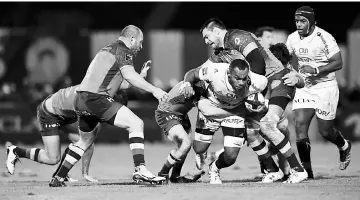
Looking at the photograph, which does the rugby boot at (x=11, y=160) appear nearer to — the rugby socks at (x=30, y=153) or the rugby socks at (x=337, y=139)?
the rugby socks at (x=30, y=153)

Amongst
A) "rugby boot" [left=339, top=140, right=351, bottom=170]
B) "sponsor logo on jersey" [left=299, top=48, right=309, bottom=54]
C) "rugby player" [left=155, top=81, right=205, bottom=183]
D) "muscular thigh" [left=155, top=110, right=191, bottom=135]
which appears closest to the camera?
"rugby player" [left=155, top=81, right=205, bottom=183]

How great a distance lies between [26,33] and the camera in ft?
78.4

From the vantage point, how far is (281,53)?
13961 millimetres

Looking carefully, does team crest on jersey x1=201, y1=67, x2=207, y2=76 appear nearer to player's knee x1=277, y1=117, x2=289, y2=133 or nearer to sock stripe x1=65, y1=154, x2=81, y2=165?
player's knee x1=277, y1=117, x2=289, y2=133

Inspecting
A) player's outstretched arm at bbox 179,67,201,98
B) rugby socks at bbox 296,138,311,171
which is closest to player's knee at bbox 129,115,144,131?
player's outstretched arm at bbox 179,67,201,98

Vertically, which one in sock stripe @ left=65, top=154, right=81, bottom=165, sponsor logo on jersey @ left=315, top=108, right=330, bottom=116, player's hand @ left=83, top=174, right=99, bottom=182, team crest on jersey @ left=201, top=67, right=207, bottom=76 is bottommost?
player's hand @ left=83, top=174, right=99, bottom=182

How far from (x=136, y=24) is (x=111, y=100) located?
11.6 m

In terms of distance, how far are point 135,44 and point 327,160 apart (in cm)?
686

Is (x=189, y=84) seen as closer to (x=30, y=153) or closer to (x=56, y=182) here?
(x=56, y=182)

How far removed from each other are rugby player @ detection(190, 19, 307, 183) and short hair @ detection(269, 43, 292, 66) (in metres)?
0.37

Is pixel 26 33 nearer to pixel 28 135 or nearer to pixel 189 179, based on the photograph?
pixel 28 135

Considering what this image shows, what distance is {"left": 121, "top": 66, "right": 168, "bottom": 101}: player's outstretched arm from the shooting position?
39.8ft

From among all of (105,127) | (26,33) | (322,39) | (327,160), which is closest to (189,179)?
(322,39)

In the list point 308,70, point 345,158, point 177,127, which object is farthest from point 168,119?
point 345,158
